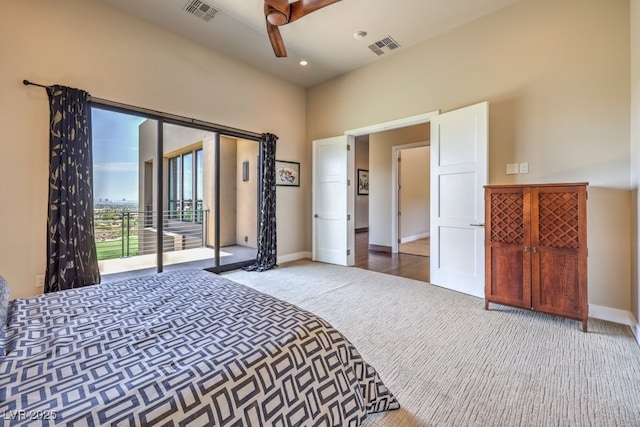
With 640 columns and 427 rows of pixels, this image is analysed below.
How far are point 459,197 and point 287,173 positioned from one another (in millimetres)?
2955

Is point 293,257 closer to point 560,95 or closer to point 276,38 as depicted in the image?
point 276,38

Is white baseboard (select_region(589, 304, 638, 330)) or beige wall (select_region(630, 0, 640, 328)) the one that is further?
white baseboard (select_region(589, 304, 638, 330))

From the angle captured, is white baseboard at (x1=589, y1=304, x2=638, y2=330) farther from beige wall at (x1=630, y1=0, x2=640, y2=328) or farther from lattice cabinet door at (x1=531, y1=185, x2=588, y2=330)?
lattice cabinet door at (x1=531, y1=185, x2=588, y2=330)

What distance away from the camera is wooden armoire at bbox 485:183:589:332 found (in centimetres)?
240

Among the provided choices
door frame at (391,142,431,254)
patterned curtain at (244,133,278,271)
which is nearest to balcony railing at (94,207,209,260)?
patterned curtain at (244,133,278,271)

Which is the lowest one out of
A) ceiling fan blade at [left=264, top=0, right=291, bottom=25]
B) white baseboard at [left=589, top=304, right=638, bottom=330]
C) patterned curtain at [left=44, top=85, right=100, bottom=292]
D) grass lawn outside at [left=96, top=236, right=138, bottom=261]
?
white baseboard at [left=589, top=304, right=638, bottom=330]

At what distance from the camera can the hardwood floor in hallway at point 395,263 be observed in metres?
4.32

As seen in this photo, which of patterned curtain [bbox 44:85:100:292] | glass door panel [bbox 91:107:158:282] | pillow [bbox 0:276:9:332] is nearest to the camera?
pillow [bbox 0:276:9:332]

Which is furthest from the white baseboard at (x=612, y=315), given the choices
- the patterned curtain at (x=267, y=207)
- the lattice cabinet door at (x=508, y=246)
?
the patterned curtain at (x=267, y=207)

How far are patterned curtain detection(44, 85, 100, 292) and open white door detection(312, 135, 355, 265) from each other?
3285mm

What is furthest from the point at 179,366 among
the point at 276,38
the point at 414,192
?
the point at 414,192

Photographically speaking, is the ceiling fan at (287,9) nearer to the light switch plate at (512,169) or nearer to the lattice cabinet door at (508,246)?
the lattice cabinet door at (508,246)

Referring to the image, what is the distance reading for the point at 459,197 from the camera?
3.44 metres

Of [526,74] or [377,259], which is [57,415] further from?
[377,259]
